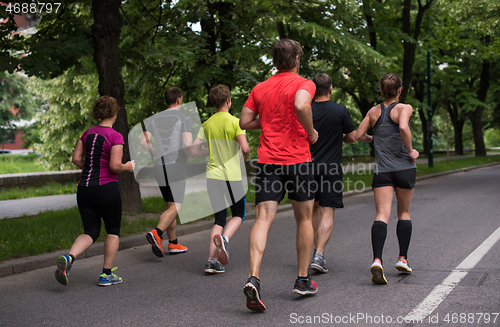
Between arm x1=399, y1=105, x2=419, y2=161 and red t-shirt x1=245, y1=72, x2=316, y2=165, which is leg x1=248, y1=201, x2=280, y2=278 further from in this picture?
arm x1=399, y1=105, x2=419, y2=161

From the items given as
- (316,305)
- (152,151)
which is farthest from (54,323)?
(152,151)

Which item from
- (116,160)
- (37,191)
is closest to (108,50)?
(116,160)

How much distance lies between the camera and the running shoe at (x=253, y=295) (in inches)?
139

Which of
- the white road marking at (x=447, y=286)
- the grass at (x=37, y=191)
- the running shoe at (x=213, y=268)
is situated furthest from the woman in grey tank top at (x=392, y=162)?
the grass at (x=37, y=191)

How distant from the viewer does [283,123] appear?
3814 mm

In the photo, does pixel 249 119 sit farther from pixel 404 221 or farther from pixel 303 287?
pixel 404 221

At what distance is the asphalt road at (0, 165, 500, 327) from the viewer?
3.62m

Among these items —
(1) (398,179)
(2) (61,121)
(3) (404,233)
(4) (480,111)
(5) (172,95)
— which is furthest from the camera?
(4) (480,111)

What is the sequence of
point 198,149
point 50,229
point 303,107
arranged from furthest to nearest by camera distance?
point 50,229 → point 198,149 → point 303,107

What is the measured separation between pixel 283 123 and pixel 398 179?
1.45 m

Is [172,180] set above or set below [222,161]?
below

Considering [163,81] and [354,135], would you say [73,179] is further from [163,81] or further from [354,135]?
[354,135]

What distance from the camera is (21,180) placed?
46.0 ft

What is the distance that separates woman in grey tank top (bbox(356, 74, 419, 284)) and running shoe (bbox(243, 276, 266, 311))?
141 centimetres
